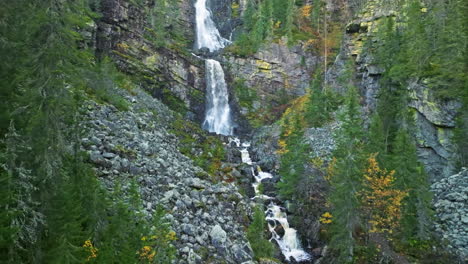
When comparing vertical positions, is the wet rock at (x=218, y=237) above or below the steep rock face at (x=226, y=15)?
below

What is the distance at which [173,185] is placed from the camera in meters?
20.7

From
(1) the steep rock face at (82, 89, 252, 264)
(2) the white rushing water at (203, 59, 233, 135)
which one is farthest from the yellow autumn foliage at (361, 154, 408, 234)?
(2) the white rushing water at (203, 59, 233, 135)

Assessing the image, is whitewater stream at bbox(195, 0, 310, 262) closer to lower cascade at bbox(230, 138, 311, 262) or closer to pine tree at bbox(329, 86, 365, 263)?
lower cascade at bbox(230, 138, 311, 262)

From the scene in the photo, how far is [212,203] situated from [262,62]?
124 ft

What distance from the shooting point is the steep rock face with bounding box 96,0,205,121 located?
43719mm

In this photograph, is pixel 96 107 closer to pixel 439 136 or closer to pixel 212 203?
pixel 212 203

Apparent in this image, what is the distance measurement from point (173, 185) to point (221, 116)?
28.1 meters

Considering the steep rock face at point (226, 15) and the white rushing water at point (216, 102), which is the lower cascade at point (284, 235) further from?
the steep rock face at point (226, 15)

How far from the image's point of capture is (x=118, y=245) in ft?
41.6

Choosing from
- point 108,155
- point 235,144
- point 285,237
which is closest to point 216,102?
point 235,144

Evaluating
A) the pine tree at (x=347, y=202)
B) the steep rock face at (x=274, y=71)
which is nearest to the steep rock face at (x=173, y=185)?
the pine tree at (x=347, y=202)

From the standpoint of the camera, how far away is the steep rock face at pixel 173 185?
56.5 ft

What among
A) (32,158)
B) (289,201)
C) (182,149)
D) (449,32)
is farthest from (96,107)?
(449,32)

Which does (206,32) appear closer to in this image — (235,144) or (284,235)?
(235,144)
